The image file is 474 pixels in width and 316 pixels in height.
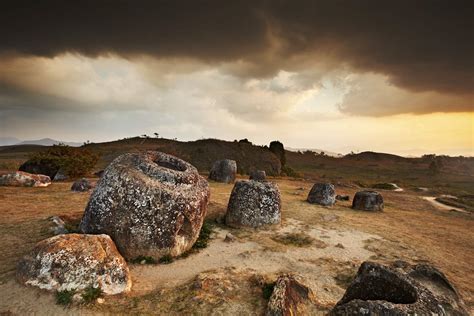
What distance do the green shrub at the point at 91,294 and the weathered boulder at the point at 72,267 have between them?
0.28 ft

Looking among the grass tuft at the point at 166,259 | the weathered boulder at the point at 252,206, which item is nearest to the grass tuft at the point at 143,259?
the grass tuft at the point at 166,259

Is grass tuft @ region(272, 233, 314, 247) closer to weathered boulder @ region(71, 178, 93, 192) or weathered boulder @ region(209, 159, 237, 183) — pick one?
weathered boulder @ region(71, 178, 93, 192)

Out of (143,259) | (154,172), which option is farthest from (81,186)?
(143,259)

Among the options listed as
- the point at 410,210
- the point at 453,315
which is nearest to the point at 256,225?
the point at 453,315

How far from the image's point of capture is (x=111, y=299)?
6.89 meters

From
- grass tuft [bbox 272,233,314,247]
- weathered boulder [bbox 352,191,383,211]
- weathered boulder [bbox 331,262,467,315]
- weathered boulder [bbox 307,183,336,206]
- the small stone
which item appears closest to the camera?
weathered boulder [bbox 331,262,467,315]

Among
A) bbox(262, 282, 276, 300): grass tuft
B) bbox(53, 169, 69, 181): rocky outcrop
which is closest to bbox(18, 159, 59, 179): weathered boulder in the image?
bbox(53, 169, 69, 181): rocky outcrop

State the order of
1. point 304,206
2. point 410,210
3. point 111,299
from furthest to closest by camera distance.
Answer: point 410,210 → point 304,206 → point 111,299

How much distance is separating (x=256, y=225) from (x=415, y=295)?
8818mm

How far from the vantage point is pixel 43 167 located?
25469 millimetres

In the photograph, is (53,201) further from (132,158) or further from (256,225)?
(256,225)

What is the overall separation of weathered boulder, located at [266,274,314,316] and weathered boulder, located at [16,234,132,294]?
3644mm

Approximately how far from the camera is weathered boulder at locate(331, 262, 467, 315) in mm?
5051

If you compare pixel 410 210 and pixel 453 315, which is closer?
pixel 453 315
